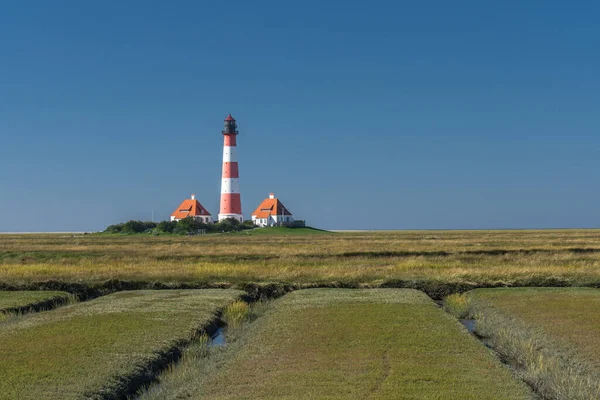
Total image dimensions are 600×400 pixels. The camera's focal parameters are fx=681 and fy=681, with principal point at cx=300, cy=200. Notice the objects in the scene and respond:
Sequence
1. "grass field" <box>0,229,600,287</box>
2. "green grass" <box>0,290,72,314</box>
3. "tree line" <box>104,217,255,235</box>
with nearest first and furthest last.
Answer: "green grass" <box>0,290,72,314</box>, "grass field" <box>0,229,600,287</box>, "tree line" <box>104,217,255,235</box>

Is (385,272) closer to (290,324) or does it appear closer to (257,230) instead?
(290,324)

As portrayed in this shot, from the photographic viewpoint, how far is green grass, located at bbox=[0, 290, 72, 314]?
2208cm

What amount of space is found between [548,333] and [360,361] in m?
5.52

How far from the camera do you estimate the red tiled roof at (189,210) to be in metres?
117

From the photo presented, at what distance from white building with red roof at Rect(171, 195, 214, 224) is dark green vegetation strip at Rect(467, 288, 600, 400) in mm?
94913

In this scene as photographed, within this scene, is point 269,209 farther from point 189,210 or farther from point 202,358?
point 202,358

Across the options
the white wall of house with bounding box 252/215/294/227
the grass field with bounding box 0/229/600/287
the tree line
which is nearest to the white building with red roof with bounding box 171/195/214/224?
the white wall of house with bounding box 252/215/294/227

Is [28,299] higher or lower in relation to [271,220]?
lower

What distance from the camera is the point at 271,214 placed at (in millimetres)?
115062

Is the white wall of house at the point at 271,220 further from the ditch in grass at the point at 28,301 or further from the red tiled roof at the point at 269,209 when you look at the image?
the ditch in grass at the point at 28,301

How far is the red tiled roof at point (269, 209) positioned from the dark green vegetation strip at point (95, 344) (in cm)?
9201

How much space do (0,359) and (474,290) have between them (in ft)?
58.8

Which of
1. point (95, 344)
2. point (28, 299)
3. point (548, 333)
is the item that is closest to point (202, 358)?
point (95, 344)

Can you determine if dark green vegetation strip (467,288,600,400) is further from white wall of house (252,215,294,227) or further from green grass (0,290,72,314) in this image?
white wall of house (252,215,294,227)
